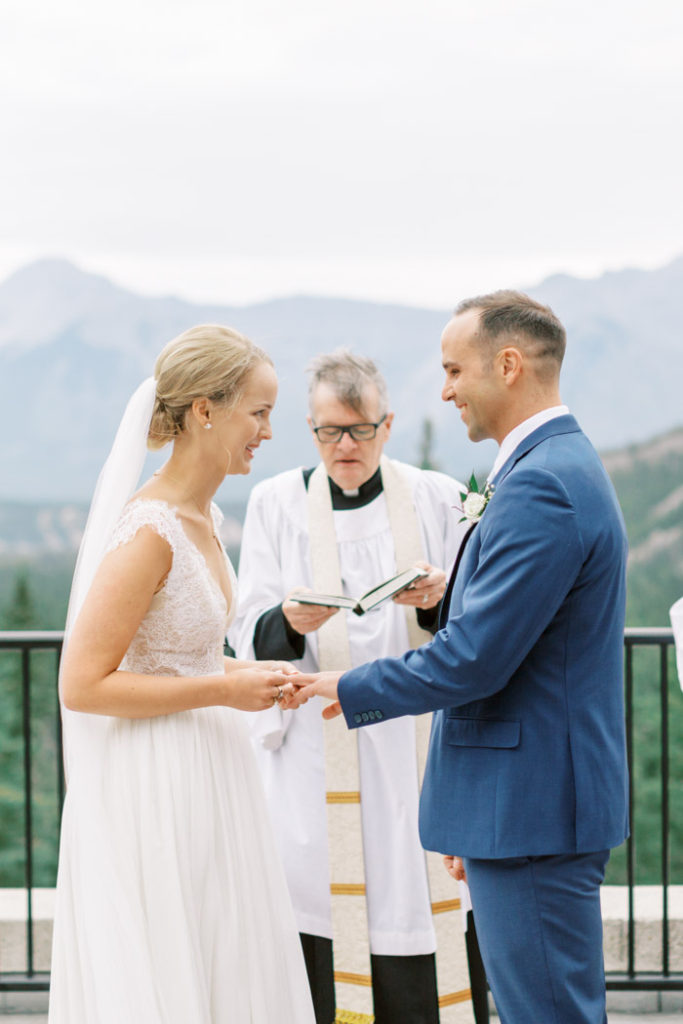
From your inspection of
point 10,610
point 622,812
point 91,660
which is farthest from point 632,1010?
point 10,610

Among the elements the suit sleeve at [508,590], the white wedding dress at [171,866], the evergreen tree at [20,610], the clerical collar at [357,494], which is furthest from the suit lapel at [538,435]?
the evergreen tree at [20,610]

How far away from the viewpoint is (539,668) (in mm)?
2035

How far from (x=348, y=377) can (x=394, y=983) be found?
1609 millimetres

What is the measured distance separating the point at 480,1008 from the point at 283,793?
788mm

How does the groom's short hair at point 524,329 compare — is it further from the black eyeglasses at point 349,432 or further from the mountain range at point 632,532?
the mountain range at point 632,532

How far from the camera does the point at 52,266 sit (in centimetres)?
4384

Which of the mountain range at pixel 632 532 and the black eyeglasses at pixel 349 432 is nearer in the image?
the black eyeglasses at pixel 349 432

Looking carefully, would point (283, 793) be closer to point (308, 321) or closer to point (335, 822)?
point (335, 822)

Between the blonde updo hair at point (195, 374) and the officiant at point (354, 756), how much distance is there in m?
0.66

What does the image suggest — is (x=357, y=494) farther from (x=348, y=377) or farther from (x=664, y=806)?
(x=664, y=806)

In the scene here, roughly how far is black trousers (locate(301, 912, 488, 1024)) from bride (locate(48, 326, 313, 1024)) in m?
0.66

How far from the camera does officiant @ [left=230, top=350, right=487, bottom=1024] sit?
2.85m

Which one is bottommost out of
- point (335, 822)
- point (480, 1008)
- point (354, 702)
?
point (480, 1008)

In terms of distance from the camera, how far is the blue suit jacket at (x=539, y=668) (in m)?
1.97
